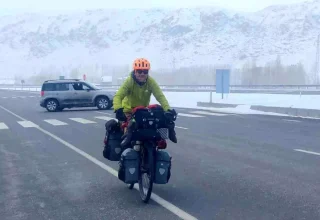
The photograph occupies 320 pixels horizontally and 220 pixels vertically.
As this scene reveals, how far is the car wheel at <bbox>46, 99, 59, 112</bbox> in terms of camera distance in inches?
1167

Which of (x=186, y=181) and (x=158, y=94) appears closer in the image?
(x=158, y=94)

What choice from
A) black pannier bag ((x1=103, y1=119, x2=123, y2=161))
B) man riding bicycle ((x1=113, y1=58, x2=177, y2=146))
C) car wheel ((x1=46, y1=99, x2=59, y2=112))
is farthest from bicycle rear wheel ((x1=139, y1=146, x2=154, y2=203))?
car wheel ((x1=46, y1=99, x2=59, y2=112))

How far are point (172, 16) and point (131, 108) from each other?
18760 cm

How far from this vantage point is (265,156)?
11.4m

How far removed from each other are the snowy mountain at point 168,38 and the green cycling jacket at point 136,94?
125381mm

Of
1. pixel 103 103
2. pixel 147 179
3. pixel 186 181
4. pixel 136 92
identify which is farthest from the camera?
pixel 103 103

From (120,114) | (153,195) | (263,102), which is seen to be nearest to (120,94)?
(120,114)

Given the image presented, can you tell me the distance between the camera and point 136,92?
7691 millimetres

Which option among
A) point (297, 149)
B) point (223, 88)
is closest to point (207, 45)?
point (223, 88)

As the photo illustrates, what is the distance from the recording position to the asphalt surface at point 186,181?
6.82 m

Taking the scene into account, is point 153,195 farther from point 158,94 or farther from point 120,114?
point 158,94

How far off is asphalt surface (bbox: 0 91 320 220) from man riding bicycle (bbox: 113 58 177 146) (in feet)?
3.84

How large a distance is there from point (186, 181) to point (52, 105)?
22047mm

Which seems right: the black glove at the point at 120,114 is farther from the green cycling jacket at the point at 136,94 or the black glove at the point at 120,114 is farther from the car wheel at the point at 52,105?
the car wheel at the point at 52,105
